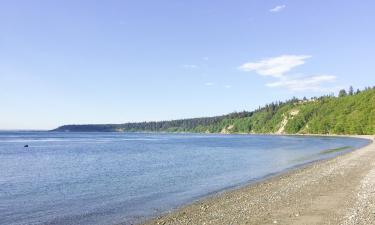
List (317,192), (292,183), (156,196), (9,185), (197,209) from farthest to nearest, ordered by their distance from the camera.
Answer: (9,185)
(292,183)
(156,196)
(317,192)
(197,209)

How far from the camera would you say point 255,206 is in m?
23.6

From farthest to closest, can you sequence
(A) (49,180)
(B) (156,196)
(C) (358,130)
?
1. (C) (358,130)
2. (A) (49,180)
3. (B) (156,196)

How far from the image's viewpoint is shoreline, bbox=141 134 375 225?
19.8 m

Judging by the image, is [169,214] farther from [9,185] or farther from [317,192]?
[9,185]

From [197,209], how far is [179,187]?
10.6 m

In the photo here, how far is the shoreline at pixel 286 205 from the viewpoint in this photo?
19.8 metres

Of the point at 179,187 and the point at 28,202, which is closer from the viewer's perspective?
the point at 28,202

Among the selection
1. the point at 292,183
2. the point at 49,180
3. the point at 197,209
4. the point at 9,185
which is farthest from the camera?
the point at 49,180

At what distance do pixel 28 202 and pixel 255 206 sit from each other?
16331 millimetres

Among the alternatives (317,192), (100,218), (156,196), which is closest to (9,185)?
(156,196)

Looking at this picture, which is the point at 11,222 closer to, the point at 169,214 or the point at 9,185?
the point at 169,214

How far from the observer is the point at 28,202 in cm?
2914

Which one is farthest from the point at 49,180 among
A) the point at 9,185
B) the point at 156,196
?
the point at 156,196

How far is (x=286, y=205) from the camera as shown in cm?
2338
